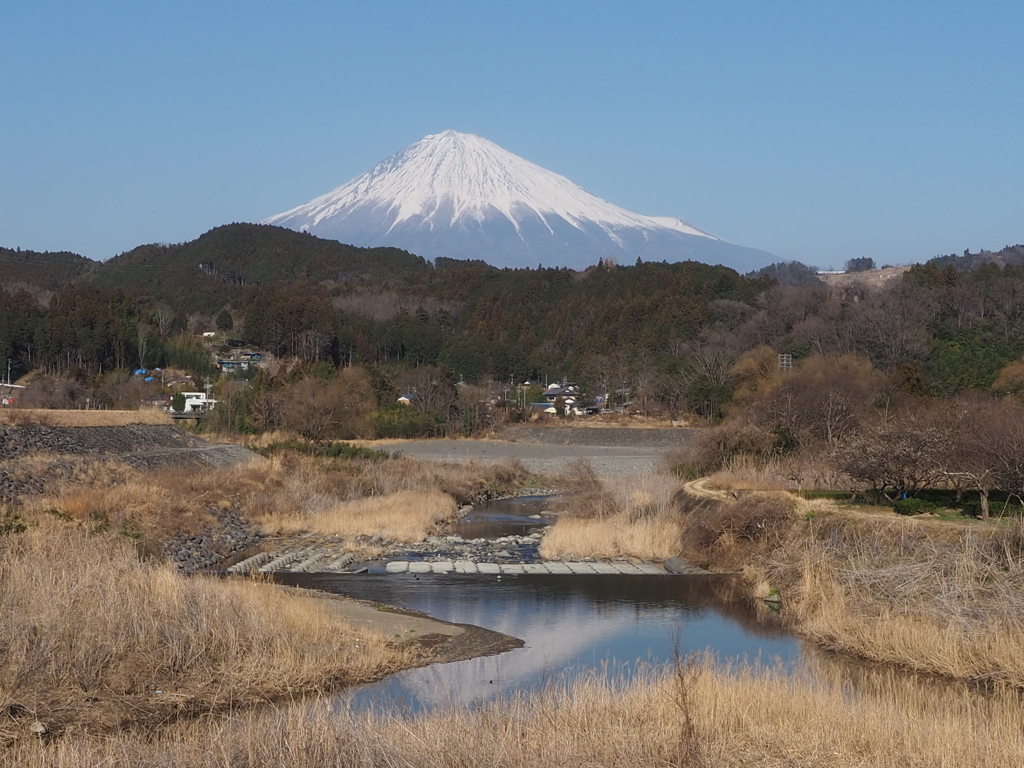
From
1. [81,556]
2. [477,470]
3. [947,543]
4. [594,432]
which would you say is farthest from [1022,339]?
[81,556]

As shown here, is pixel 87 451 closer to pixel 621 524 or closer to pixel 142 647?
pixel 621 524

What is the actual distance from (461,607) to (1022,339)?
59963 millimetres

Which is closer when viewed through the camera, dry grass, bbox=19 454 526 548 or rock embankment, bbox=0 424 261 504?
dry grass, bbox=19 454 526 548

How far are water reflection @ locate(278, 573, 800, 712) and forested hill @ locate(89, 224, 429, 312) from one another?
11456cm

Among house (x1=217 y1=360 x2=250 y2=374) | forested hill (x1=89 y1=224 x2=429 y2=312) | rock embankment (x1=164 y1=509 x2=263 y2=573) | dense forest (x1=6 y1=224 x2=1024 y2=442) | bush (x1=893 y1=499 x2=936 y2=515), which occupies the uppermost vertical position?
forested hill (x1=89 y1=224 x2=429 y2=312)

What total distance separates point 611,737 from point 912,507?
11.7 meters

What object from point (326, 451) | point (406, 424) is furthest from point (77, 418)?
point (406, 424)

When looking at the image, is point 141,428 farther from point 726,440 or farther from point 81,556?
point 81,556

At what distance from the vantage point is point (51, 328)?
83062 mm

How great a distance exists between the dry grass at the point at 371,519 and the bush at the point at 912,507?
10934 millimetres

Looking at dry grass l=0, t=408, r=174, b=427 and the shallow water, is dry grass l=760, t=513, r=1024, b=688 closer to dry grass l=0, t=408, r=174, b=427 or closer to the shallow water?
the shallow water

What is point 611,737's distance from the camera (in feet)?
27.7

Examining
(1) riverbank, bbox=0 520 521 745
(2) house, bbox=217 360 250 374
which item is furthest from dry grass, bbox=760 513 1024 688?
(2) house, bbox=217 360 250 374

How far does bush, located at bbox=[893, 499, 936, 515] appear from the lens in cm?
1845
